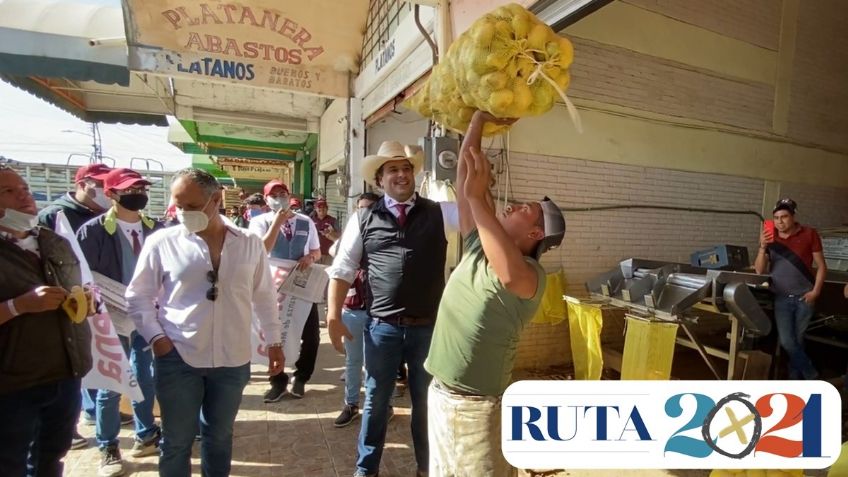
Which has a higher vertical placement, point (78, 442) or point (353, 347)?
point (353, 347)

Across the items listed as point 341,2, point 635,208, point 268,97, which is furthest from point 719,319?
point 268,97

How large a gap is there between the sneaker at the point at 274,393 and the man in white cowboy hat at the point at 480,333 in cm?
273

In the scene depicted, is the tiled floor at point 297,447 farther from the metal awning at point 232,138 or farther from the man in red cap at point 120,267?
the metal awning at point 232,138

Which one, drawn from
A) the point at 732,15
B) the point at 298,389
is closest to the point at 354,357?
the point at 298,389

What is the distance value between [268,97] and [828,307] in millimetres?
9743

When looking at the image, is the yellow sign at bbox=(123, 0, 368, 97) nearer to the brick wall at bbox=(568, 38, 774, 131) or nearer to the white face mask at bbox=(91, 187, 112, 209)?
the white face mask at bbox=(91, 187, 112, 209)

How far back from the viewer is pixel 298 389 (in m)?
4.19

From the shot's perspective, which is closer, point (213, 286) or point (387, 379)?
point (213, 286)

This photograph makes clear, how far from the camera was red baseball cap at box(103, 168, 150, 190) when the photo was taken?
9.67 feet

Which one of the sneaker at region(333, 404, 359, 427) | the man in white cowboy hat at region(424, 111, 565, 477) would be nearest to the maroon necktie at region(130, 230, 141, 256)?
the sneaker at region(333, 404, 359, 427)

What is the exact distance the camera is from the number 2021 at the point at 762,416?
2041mm

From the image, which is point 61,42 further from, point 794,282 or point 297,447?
point 794,282

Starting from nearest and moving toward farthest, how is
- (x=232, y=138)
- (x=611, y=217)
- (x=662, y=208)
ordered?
1. (x=611, y=217)
2. (x=662, y=208)
3. (x=232, y=138)

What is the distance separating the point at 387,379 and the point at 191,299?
1.26 m
